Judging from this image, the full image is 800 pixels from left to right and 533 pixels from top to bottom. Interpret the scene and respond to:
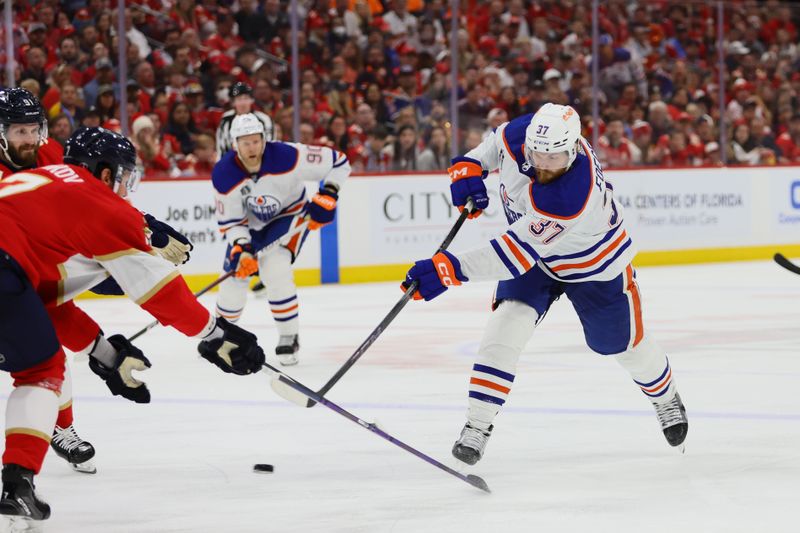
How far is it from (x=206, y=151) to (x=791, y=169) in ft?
18.7

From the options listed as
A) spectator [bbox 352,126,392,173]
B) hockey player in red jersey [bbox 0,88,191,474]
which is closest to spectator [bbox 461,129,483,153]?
spectator [bbox 352,126,392,173]

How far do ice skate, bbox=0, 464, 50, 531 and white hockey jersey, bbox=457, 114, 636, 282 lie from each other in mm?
1265

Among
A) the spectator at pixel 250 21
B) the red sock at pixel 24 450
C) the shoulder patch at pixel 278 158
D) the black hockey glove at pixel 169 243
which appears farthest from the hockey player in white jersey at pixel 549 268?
the spectator at pixel 250 21

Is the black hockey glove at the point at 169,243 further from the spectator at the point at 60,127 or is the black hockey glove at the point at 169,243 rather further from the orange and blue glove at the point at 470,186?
the spectator at the point at 60,127

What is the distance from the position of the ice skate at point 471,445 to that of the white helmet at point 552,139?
77cm

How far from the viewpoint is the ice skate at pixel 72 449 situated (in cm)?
365

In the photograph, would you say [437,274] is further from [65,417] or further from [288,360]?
[288,360]

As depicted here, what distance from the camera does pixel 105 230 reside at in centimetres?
287

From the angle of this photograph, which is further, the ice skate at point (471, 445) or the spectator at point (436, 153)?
the spectator at point (436, 153)

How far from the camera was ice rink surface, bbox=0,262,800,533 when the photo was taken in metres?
3.17

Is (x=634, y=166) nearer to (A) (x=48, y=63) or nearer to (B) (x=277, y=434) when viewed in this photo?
(A) (x=48, y=63)

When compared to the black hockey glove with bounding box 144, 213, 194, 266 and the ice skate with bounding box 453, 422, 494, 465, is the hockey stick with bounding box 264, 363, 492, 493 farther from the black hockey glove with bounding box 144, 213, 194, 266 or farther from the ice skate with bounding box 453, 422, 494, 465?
the black hockey glove with bounding box 144, 213, 194, 266

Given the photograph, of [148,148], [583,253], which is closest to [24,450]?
[583,253]

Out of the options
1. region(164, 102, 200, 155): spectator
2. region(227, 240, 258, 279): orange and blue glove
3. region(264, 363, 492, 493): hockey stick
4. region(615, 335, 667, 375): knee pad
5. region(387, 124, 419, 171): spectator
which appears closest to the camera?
region(264, 363, 492, 493): hockey stick
